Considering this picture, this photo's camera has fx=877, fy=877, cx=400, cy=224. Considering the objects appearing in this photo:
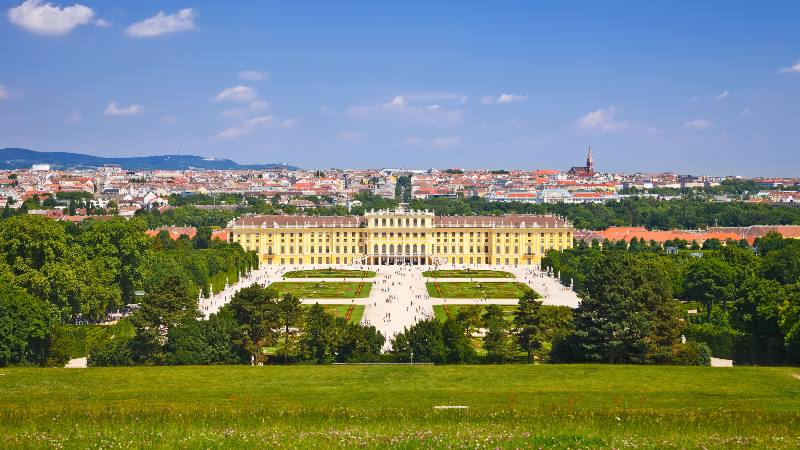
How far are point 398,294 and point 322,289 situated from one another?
6639 mm

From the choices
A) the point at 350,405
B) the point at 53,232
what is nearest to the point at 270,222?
the point at 53,232

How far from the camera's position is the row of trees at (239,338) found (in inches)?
1275

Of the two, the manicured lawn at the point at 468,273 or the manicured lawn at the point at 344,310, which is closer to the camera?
the manicured lawn at the point at 344,310

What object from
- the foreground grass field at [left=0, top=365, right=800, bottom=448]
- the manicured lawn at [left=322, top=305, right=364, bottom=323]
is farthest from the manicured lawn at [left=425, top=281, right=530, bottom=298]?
the foreground grass field at [left=0, top=365, right=800, bottom=448]

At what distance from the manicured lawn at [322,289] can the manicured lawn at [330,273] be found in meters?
5.06

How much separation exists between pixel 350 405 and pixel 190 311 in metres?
21.9

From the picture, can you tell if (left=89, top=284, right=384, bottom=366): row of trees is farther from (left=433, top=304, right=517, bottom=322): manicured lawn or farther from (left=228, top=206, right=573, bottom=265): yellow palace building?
(left=228, top=206, right=573, bottom=265): yellow palace building

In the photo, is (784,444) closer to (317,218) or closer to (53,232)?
(53,232)

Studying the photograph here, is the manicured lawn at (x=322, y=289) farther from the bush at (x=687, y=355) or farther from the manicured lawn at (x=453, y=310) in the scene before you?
the bush at (x=687, y=355)

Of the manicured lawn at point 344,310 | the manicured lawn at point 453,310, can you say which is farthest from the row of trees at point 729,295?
the manicured lawn at point 344,310

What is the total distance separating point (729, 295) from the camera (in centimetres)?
5412

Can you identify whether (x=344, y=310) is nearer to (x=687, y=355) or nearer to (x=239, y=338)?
(x=239, y=338)

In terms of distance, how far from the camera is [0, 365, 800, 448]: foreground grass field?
14.1 meters

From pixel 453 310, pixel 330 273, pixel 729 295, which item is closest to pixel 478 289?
pixel 453 310
